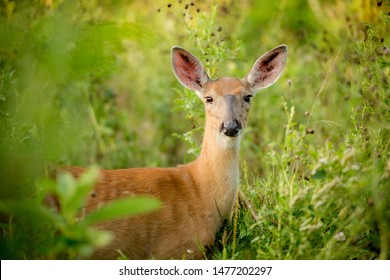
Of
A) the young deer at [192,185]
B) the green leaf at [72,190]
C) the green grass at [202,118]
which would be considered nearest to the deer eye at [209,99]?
the young deer at [192,185]

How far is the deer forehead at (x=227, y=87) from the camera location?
14.9ft

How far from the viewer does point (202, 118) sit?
5.52 metres

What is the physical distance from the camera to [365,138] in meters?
4.12

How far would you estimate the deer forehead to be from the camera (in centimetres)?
453

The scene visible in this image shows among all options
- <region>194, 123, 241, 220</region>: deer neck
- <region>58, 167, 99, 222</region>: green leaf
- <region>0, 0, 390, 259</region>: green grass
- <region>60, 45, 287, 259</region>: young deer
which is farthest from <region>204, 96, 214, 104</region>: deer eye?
<region>58, 167, 99, 222</region>: green leaf

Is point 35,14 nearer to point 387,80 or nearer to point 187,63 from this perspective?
point 187,63

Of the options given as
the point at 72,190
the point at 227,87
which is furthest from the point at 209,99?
the point at 72,190

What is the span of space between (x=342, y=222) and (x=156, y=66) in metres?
4.45

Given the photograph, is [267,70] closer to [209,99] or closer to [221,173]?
[209,99]

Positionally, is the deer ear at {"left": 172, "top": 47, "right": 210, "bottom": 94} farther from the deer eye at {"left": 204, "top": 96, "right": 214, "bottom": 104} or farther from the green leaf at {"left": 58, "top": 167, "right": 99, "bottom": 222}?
the green leaf at {"left": 58, "top": 167, "right": 99, "bottom": 222}

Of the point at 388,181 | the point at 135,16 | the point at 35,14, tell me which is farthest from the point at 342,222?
the point at 135,16

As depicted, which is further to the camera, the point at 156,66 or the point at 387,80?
the point at 156,66
